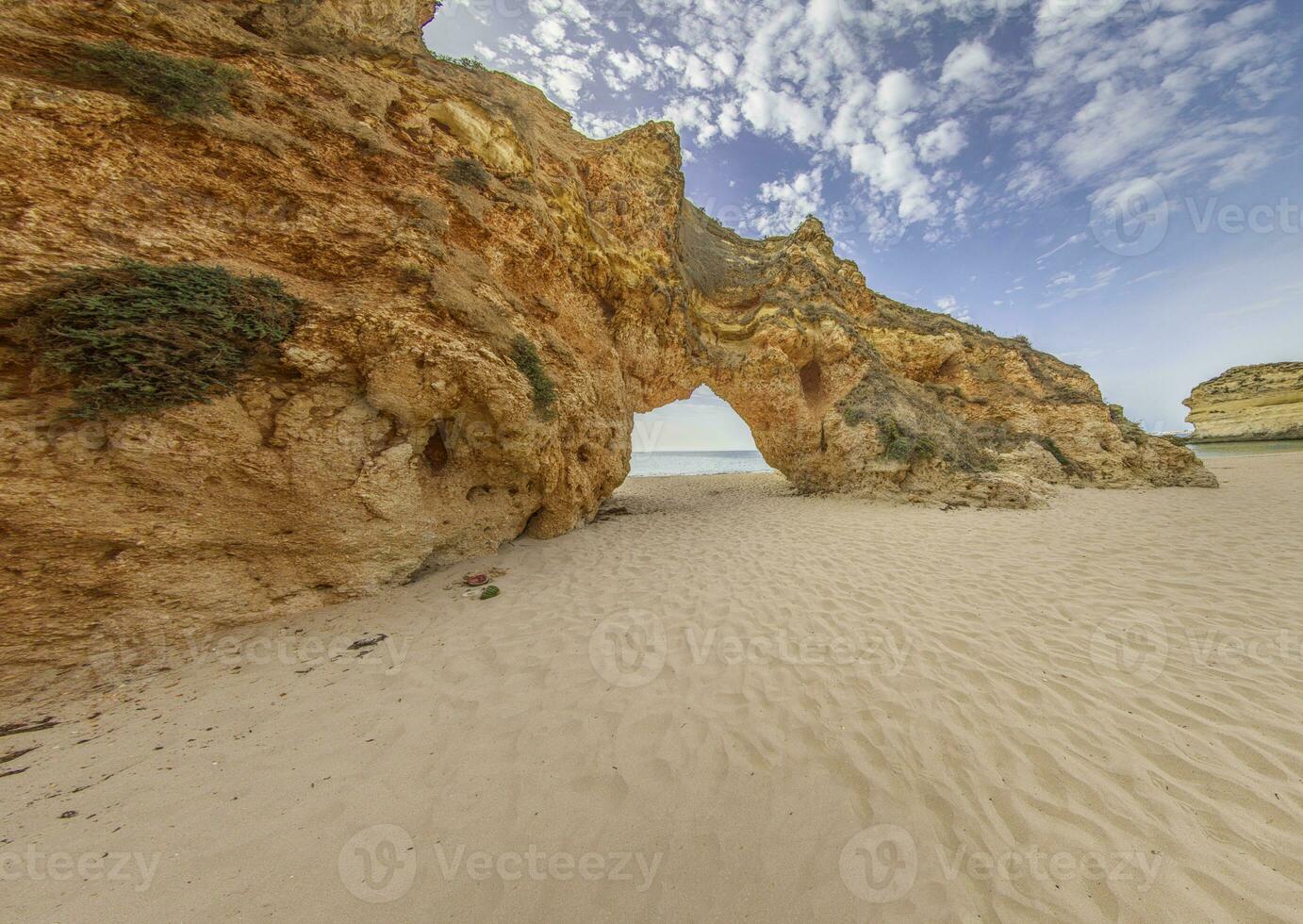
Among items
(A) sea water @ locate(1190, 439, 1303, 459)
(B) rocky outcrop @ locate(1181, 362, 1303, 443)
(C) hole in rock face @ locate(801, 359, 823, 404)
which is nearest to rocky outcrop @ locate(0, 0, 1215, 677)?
(C) hole in rock face @ locate(801, 359, 823, 404)

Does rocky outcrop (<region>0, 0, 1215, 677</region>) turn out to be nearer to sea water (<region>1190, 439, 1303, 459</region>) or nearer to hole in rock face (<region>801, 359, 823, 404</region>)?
hole in rock face (<region>801, 359, 823, 404</region>)

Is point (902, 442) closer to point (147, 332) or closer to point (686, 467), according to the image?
point (147, 332)

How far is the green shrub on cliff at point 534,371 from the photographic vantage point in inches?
262

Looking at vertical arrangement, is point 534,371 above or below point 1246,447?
above

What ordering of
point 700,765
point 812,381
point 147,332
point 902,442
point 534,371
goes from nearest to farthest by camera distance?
1. point 700,765
2. point 147,332
3. point 534,371
4. point 902,442
5. point 812,381

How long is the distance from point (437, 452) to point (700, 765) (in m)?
5.79

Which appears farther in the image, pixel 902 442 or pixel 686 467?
pixel 686 467

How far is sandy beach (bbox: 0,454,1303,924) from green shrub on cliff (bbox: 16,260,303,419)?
267cm

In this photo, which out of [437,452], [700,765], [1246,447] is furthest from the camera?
[1246,447]

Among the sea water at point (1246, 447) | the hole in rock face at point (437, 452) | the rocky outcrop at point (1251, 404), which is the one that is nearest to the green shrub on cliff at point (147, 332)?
the hole in rock face at point (437, 452)

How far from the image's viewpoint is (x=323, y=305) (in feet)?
16.1

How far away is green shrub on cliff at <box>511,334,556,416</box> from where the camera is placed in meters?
6.65

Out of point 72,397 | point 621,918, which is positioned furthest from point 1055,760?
point 72,397

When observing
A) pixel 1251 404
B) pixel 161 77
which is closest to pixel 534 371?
pixel 161 77
